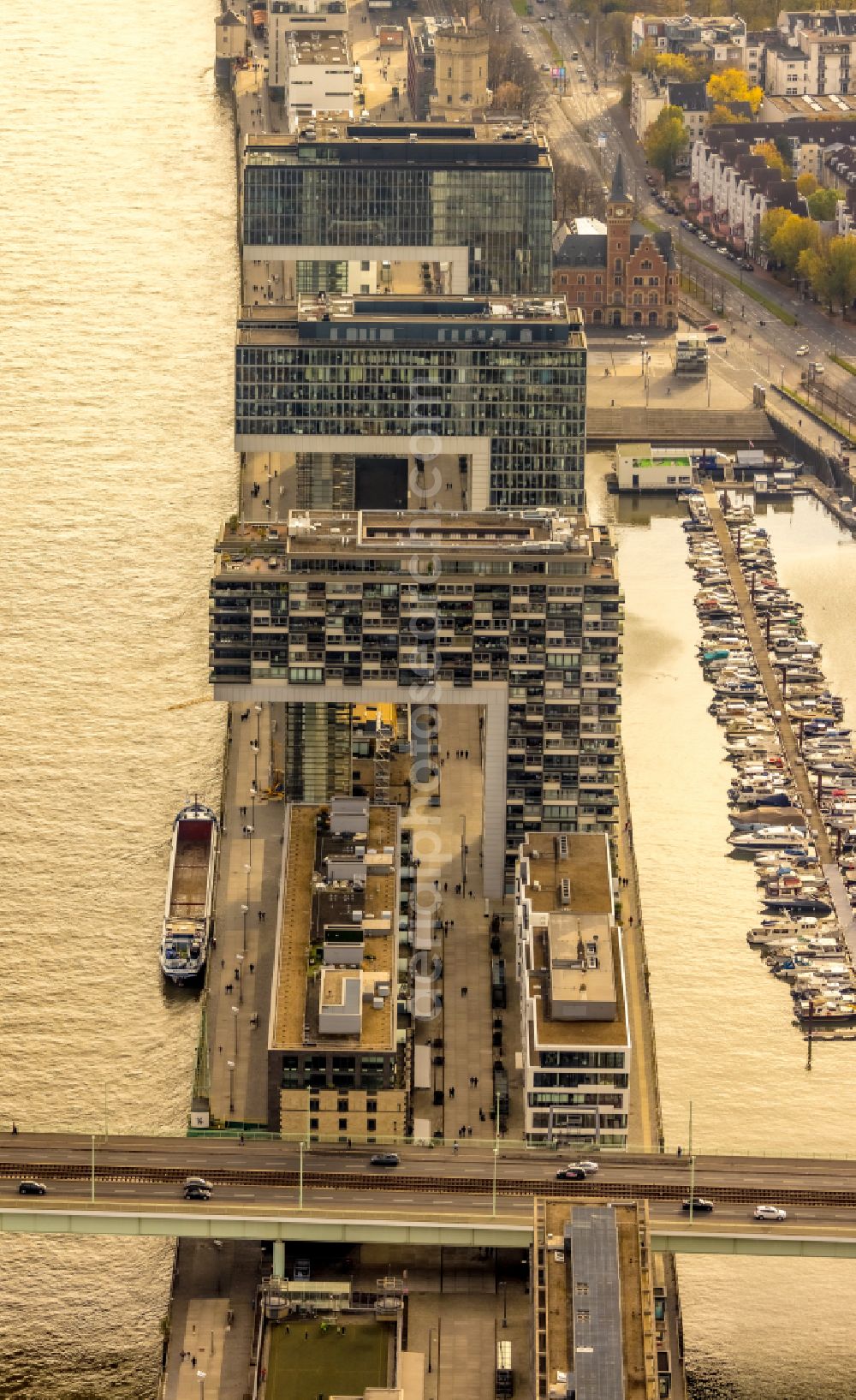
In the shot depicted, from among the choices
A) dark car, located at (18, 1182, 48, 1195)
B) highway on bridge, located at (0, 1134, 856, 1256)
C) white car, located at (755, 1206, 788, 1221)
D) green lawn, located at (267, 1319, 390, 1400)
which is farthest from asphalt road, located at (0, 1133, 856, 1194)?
green lawn, located at (267, 1319, 390, 1400)

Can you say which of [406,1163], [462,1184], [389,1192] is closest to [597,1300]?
[462,1184]

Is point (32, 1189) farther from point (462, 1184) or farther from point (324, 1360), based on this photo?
point (462, 1184)

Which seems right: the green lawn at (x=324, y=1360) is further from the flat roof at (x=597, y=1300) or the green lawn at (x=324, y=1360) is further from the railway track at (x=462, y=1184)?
the flat roof at (x=597, y=1300)

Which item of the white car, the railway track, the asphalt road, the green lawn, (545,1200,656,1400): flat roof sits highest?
the asphalt road

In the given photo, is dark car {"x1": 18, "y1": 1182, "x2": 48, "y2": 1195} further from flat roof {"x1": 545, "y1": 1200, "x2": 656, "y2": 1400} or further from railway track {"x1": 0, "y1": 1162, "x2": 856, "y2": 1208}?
flat roof {"x1": 545, "y1": 1200, "x2": 656, "y2": 1400}

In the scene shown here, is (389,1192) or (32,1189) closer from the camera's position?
(32,1189)

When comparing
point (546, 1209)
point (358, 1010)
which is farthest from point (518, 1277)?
point (358, 1010)
